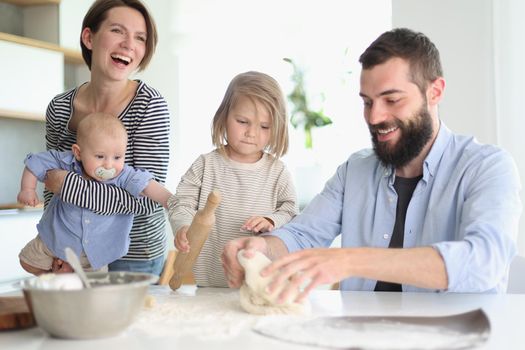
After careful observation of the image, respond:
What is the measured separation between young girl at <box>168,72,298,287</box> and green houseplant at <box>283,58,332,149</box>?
2.38 m

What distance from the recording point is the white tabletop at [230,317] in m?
1.18

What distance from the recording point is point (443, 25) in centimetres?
374

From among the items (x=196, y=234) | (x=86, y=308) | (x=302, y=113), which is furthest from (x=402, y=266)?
(x=302, y=113)

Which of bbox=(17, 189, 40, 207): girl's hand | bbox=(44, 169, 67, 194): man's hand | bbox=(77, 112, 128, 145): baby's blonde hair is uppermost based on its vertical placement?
bbox=(77, 112, 128, 145): baby's blonde hair

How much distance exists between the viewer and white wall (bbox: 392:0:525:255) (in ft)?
11.6

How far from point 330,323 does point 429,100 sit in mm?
934

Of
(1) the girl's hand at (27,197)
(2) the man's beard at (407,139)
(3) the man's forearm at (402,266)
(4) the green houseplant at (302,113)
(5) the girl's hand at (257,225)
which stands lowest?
(3) the man's forearm at (402,266)

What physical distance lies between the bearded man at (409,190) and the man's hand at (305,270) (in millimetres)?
260

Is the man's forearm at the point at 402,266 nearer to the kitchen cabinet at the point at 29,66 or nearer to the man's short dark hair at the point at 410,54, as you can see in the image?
the man's short dark hair at the point at 410,54

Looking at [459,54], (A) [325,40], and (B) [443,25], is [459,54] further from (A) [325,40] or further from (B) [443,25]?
(A) [325,40]

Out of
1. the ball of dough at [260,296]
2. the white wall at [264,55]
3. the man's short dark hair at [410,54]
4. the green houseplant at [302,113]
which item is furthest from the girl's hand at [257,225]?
the green houseplant at [302,113]

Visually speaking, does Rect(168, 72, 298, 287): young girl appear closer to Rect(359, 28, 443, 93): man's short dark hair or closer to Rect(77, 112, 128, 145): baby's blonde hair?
Rect(77, 112, 128, 145): baby's blonde hair

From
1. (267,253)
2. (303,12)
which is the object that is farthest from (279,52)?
(267,253)

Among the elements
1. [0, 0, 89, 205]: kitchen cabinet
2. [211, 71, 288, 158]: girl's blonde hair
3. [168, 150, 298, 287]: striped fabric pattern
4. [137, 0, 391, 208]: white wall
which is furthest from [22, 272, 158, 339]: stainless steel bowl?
[137, 0, 391, 208]: white wall
